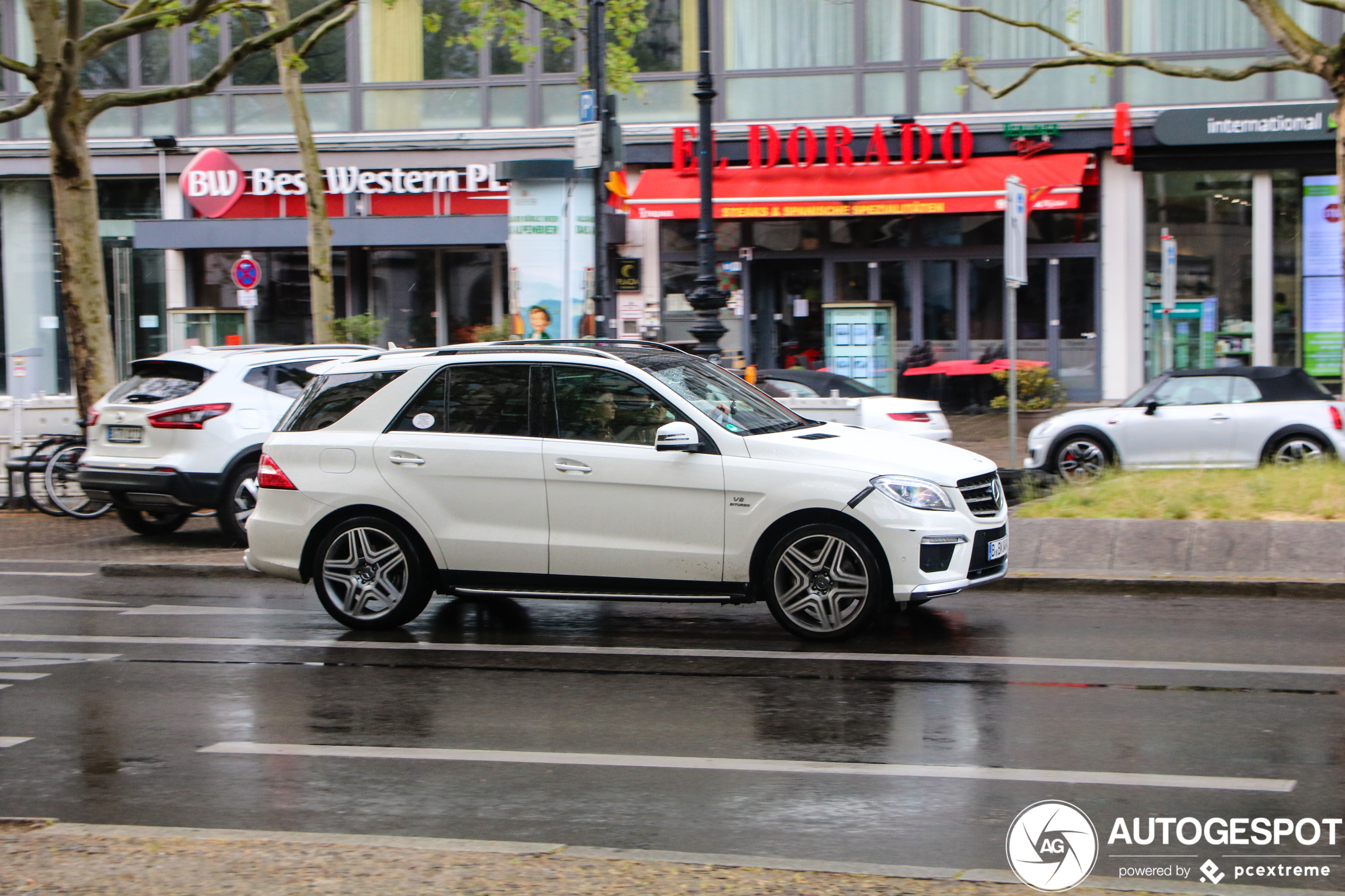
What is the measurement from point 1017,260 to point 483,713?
8.60 metres

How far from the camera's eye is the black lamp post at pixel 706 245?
48.0ft

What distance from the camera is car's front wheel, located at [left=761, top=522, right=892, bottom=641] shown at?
311 inches

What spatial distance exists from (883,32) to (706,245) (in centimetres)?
1195

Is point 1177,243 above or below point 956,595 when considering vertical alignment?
above

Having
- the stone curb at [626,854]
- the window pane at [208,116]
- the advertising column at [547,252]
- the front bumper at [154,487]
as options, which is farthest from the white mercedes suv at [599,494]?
the window pane at [208,116]

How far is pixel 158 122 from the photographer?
2783 cm

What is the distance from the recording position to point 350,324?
2475 centimetres

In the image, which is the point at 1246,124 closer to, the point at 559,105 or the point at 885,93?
the point at 885,93

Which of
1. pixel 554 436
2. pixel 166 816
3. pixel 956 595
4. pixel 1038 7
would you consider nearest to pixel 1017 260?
pixel 956 595

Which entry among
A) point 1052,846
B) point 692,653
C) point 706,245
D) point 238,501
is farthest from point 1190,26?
point 1052,846

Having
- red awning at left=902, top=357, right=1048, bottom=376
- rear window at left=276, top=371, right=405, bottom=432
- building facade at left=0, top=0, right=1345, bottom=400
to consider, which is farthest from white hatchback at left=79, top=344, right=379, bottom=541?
red awning at left=902, top=357, right=1048, bottom=376

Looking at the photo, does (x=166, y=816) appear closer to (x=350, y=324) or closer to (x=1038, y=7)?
(x=350, y=324)

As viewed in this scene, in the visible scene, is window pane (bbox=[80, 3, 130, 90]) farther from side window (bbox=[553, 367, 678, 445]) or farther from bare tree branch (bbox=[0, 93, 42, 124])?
side window (bbox=[553, 367, 678, 445])

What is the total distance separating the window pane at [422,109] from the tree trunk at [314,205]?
3.22 meters
